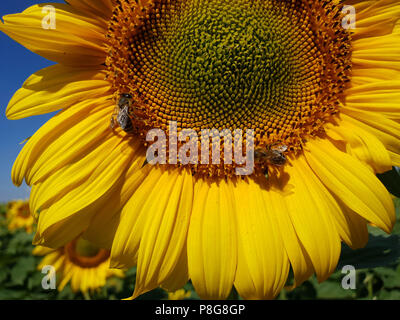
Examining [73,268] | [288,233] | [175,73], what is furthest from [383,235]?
[73,268]

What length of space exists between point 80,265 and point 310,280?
12.7 feet

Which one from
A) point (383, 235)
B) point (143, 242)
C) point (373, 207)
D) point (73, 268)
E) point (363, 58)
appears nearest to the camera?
point (373, 207)

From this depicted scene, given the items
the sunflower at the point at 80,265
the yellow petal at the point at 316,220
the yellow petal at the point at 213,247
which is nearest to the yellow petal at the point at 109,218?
the yellow petal at the point at 213,247

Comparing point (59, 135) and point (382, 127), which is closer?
point (382, 127)

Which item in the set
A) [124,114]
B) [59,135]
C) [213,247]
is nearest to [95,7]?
[124,114]

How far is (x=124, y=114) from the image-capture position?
7.66ft

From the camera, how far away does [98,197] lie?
7.46 feet

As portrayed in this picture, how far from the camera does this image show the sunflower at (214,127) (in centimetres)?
216

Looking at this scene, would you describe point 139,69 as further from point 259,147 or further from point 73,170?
point 259,147

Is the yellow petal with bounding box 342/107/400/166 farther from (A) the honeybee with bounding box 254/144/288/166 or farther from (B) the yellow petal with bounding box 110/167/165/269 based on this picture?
(B) the yellow petal with bounding box 110/167/165/269

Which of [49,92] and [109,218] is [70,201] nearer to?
[109,218]

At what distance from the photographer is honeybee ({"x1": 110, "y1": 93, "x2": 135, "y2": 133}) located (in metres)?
2.34

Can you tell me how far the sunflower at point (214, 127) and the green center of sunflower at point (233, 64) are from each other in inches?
0.4
